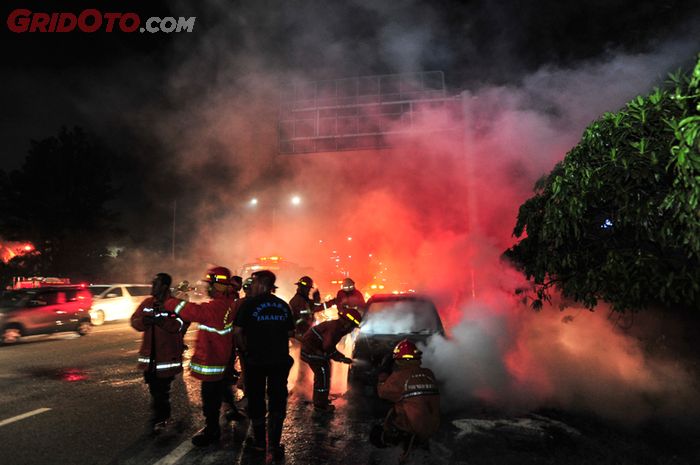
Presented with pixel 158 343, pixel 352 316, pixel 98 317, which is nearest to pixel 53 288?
pixel 98 317

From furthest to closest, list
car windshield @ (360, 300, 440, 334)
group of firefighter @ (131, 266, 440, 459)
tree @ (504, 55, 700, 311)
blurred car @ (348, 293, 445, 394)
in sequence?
car windshield @ (360, 300, 440, 334) < blurred car @ (348, 293, 445, 394) < group of firefighter @ (131, 266, 440, 459) < tree @ (504, 55, 700, 311)

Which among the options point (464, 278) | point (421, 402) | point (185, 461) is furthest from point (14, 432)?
point (464, 278)

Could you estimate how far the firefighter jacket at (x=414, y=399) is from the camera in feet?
10.2

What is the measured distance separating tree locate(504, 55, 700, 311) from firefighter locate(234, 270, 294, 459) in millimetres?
2305

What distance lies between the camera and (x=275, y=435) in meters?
3.59

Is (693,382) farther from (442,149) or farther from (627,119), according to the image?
(442,149)

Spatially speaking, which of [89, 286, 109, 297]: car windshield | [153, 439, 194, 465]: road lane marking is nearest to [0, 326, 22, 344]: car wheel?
[89, 286, 109, 297]: car windshield

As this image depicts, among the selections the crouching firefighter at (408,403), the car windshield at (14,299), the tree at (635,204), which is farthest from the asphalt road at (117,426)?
the car windshield at (14,299)

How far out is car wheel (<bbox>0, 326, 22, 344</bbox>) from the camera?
9820mm

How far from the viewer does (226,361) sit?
3912 mm

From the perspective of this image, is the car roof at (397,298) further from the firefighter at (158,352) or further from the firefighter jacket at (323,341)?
the firefighter at (158,352)

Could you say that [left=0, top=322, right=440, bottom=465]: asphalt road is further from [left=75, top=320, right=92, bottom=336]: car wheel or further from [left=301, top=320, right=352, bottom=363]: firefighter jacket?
[left=75, top=320, right=92, bottom=336]: car wheel

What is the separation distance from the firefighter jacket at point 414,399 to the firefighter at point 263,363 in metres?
0.94

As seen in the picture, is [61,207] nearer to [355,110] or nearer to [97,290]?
[97,290]
